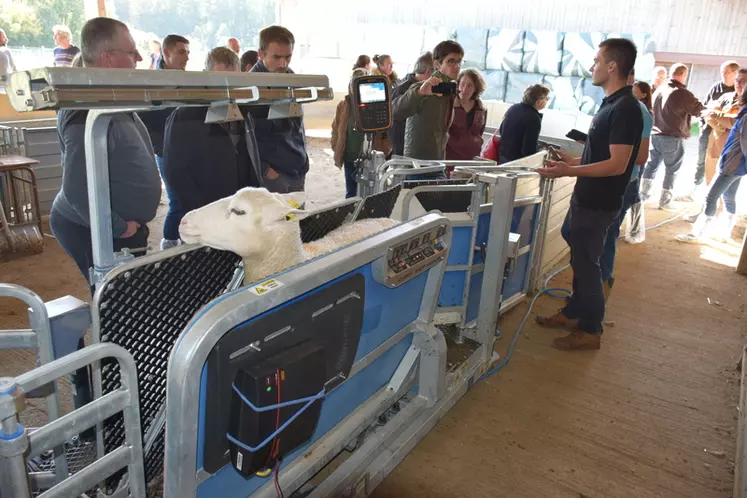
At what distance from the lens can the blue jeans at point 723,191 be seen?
5758mm

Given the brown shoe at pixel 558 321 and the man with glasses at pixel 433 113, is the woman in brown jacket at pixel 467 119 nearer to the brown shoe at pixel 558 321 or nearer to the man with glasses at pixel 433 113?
the man with glasses at pixel 433 113

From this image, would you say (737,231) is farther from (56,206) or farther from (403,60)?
(403,60)

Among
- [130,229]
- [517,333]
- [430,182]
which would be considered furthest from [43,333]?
[517,333]

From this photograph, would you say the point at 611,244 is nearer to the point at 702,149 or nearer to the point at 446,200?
the point at 446,200

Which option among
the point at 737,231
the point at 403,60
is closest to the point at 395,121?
the point at 737,231

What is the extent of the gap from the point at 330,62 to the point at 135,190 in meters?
14.8

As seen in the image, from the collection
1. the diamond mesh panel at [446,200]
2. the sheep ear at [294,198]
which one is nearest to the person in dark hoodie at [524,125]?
the diamond mesh panel at [446,200]

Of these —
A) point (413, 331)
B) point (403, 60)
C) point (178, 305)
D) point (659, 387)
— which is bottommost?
point (659, 387)

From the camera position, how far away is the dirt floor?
2.46 meters

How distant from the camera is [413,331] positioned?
2.28 metres

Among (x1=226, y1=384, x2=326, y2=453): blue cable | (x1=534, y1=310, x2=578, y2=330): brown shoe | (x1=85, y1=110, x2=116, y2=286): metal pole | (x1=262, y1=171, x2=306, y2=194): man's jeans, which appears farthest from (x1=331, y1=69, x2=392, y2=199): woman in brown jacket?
(x1=226, y1=384, x2=326, y2=453): blue cable

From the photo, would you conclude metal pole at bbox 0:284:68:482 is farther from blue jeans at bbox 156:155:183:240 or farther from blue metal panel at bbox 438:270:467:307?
blue metal panel at bbox 438:270:467:307

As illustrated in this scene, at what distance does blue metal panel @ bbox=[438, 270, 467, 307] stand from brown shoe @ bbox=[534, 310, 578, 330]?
3.16ft

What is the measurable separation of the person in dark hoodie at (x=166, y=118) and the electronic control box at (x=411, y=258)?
1875 millimetres
